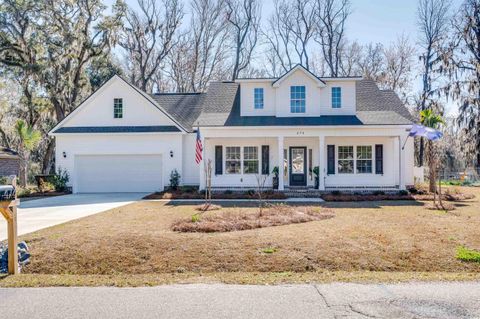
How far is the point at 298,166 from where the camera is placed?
20250 millimetres

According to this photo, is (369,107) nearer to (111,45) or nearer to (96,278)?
(96,278)

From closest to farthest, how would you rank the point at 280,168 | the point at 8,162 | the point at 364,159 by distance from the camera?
1. the point at 280,168
2. the point at 364,159
3. the point at 8,162

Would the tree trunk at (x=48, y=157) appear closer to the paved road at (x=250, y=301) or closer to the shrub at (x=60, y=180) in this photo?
the shrub at (x=60, y=180)

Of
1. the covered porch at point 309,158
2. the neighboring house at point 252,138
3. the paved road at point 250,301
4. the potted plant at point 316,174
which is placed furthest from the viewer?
the potted plant at point 316,174

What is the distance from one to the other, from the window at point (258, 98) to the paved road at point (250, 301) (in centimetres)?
1535

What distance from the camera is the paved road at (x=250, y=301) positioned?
479 cm

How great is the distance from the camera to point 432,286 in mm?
5746

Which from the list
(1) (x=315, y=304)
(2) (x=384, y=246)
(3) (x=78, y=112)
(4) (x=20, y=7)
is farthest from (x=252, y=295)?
(4) (x=20, y=7)

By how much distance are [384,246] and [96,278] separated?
546cm

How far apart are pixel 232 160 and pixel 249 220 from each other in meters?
9.94

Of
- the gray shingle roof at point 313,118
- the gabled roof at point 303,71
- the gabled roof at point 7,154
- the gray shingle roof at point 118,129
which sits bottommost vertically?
the gabled roof at point 7,154

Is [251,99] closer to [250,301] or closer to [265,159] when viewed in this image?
[265,159]

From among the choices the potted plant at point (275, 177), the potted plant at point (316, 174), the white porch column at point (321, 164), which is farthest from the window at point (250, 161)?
the white porch column at point (321, 164)

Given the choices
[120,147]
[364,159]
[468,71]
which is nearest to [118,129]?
[120,147]
